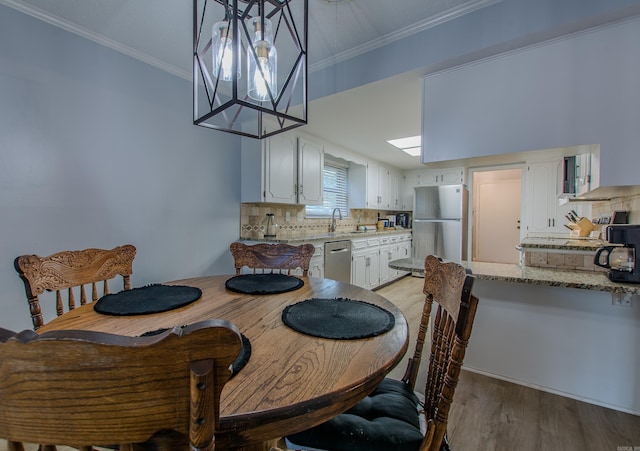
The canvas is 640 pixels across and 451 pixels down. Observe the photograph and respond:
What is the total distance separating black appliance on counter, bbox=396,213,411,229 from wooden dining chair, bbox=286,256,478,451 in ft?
16.4

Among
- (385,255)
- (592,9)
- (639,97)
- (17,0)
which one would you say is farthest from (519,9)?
(385,255)

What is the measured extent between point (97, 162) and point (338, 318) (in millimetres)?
2216

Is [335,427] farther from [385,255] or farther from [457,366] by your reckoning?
[385,255]

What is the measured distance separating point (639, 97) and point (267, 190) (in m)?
2.80

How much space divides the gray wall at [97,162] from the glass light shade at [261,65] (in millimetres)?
1650

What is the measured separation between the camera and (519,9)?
5.48ft

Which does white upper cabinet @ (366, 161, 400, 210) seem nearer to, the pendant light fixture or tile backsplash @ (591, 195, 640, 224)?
tile backsplash @ (591, 195, 640, 224)

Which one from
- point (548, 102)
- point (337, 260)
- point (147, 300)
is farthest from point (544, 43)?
point (337, 260)

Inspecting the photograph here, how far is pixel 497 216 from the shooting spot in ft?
20.4

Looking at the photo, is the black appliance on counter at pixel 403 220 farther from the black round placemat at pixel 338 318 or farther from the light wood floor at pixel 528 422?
the black round placemat at pixel 338 318

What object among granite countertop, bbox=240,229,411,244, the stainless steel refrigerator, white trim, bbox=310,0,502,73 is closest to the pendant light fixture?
white trim, bbox=310,0,502,73

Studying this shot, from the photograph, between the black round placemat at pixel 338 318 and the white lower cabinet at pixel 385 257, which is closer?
the black round placemat at pixel 338 318

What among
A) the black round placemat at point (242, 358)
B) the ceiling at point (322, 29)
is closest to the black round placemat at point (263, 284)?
the black round placemat at point (242, 358)

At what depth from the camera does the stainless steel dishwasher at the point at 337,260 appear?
344 centimetres
